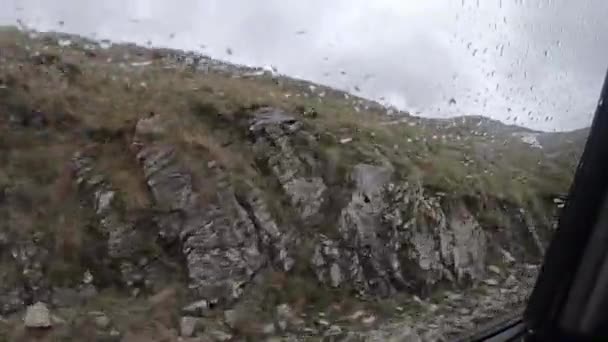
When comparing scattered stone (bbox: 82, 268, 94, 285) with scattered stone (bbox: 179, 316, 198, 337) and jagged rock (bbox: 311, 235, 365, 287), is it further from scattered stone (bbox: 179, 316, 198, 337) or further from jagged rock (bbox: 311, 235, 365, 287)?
jagged rock (bbox: 311, 235, 365, 287)

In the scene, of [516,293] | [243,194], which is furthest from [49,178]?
[516,293]

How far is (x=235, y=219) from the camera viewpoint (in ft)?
23.5

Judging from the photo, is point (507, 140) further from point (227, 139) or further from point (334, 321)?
point (334, 321)

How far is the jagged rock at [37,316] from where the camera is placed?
565 cm

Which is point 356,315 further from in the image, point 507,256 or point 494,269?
point 507,256

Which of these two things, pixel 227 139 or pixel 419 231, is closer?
pixel 419 231

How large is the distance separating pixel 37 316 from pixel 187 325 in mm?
1296

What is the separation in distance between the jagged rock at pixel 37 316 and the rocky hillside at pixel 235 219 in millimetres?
25

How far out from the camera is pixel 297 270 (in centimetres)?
704

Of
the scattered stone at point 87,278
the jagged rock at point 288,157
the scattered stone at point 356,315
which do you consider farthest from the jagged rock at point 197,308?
the jagged rock at point 288,157

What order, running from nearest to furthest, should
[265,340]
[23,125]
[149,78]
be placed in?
[265,340] → [23,125] → [149,78]

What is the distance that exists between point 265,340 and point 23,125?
14.9 feet

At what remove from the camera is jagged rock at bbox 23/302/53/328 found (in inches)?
223

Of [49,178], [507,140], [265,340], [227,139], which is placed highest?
[507,140]
